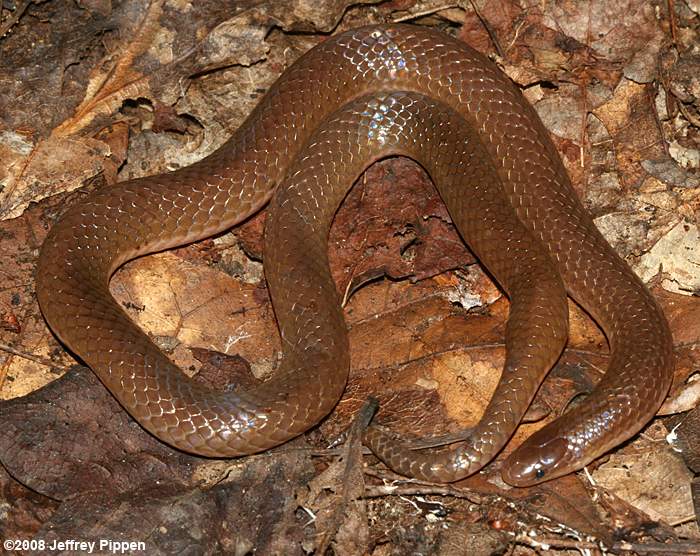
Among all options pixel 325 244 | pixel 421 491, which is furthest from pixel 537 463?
pixel 325 244

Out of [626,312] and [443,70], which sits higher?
[443,70]

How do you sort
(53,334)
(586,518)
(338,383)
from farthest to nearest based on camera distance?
(53,334) < (338,383) < (586,518)

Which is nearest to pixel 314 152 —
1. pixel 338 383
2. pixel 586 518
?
pixel 338 383

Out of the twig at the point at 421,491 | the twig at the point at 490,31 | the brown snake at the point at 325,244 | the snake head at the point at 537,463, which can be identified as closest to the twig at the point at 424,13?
the twig at the point at 490,31

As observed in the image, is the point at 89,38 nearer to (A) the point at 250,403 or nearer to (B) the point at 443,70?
(B) the point at 443,70

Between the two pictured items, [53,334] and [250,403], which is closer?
[250,403]

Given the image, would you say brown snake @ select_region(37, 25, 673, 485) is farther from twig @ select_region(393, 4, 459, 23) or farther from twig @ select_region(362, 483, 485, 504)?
twig @ select_region(393, 4, 459, 23)

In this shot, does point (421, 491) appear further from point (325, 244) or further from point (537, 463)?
point (325, 244)
